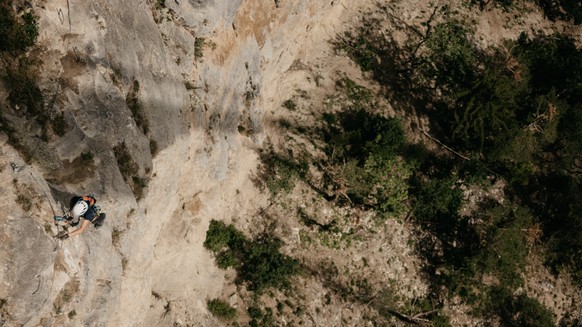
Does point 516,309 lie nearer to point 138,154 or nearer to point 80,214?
point 138,154

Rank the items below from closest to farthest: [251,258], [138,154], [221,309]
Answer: [138,154], [221,309], [251,258]

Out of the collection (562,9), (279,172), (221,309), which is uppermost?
(562,9)

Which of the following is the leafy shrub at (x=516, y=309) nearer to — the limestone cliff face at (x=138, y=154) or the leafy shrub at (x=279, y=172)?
the leafy shrub at (x=279, y=172)

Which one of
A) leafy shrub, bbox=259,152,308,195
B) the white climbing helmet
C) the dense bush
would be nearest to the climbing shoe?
the white climbing helmet

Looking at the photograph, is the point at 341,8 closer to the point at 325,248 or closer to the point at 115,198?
the point at 325,248

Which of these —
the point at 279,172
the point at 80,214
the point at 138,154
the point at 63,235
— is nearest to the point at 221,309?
the point at 279,172

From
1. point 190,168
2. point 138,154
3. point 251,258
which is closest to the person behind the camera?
point 138,154
